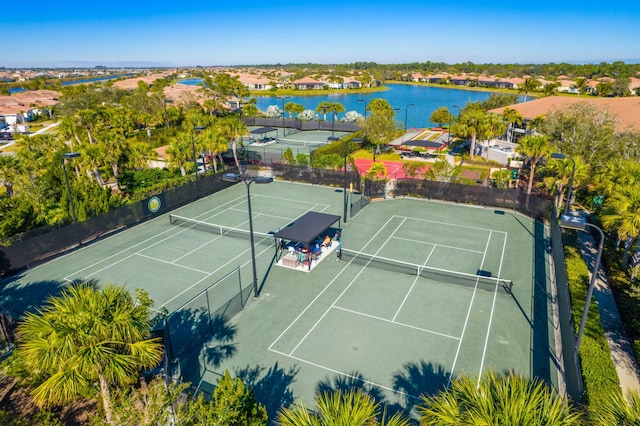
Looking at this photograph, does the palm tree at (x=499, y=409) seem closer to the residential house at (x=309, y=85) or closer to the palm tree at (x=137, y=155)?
the palm tree at (x=137, y=155)

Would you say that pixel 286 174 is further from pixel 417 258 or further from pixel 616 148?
pixel 616 148

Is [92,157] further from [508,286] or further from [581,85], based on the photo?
[581,85]

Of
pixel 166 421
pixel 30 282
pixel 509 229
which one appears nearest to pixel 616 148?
pixel 509 229

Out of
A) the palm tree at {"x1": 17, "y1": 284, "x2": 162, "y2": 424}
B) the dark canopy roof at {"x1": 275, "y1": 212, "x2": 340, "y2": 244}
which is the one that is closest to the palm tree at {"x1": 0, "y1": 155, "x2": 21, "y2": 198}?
the dark canopy roof at {"x1": 275, "y1": 212, "x2": 340, "y2": 244}

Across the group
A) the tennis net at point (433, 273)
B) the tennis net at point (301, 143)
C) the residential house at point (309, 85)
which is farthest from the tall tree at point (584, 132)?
the residential house at point (309, 85)

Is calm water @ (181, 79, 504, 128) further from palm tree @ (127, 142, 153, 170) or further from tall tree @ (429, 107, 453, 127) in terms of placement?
palm tree @ (127, 142, 153, 170)

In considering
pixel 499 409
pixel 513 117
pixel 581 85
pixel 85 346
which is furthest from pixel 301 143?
pixel 581 85

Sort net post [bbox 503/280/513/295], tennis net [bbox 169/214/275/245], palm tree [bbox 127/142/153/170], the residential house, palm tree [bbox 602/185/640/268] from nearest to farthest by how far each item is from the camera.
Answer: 1. palm tree [bbox 602/185/640/268]
2. net post [bbox 503/280/513/295]
3. tennis net [bbox 169/214/275/245]
4. palm tree [bbox 127/142/153/170]
5. the residential house
